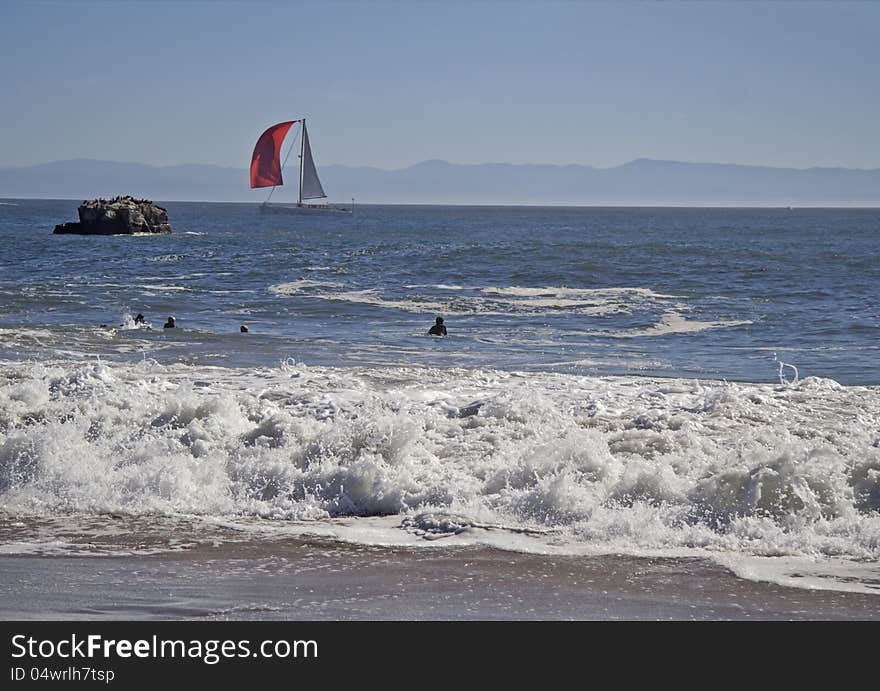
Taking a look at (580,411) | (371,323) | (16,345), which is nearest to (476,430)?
(580,411)

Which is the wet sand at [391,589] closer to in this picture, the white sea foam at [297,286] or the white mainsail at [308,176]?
the white sea foam at [297,286]

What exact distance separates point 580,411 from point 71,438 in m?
4.69

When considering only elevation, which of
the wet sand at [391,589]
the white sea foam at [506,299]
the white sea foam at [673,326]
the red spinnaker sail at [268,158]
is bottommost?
the wet sand at [391,589]

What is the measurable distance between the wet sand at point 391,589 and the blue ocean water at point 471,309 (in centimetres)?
762

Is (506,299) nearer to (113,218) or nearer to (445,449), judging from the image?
(445,449)

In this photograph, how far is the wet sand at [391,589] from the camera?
16.7 ft

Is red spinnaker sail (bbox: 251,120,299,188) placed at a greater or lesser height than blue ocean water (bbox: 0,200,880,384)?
greater

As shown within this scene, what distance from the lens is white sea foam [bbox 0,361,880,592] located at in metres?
6.68

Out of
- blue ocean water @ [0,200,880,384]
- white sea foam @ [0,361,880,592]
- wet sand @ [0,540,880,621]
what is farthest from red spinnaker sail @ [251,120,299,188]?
wet sand @ [0,540,880,621]

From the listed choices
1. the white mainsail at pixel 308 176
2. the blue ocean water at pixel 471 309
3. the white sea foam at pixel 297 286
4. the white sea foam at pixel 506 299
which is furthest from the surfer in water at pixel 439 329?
the white mainsail at pixel 308 176

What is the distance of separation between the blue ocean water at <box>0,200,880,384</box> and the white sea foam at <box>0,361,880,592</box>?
163 inches

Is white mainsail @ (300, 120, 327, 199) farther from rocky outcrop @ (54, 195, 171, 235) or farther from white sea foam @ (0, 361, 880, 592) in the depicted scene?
white sea foam @ (0, 361, 880, 592)
